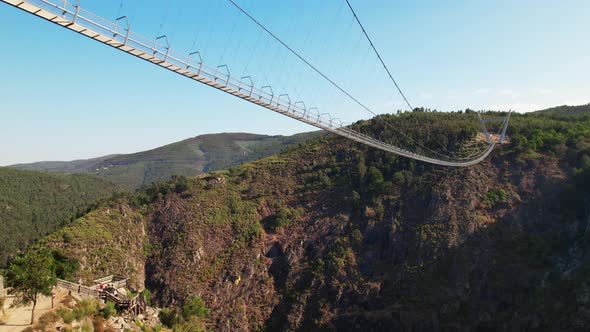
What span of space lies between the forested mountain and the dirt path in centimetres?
1847

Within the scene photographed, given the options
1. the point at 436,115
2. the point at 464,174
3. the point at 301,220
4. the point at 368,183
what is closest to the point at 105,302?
the point at 301,220

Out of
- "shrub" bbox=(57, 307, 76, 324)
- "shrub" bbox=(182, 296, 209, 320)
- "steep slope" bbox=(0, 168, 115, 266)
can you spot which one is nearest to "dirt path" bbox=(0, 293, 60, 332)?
"shrub" bbox=(57, 307, 76, 324)

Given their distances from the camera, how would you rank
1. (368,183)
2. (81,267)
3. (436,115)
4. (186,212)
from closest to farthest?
(81,267)
(186,212)
(368,183)
(436,115)

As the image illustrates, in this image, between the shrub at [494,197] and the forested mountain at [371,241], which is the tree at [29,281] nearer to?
the forested mountain at [371,241]

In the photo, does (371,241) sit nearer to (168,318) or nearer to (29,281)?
(168,318)

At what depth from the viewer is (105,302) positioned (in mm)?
19922

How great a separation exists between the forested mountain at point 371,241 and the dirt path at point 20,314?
18.5 meters

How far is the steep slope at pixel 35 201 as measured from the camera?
253 ft

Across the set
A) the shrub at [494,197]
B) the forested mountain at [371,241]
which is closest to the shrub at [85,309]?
the forested mountain at [371,241]

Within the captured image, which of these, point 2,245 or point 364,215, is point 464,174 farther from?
point 2,245

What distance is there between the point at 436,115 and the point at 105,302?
6337 centimetres

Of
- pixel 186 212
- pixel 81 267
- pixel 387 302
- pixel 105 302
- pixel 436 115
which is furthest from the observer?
pixel 436 115

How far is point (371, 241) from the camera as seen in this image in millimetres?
47781

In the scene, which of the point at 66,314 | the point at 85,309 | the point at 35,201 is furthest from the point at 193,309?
the point at 35,201
